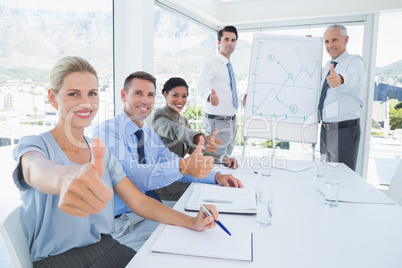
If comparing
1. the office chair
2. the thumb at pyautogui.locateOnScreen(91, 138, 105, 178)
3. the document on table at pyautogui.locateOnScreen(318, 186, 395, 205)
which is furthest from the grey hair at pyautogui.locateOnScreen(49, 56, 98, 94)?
the document on table at pyautogui.locateOnScreen(318, 186, 395, 205)

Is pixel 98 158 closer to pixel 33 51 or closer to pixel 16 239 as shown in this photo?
pixel 16 239

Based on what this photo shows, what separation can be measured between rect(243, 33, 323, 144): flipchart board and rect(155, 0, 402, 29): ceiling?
45.9 inches

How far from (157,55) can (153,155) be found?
5.44 feet

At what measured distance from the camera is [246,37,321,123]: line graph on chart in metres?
2.71

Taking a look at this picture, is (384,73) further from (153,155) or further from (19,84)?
(19,84)

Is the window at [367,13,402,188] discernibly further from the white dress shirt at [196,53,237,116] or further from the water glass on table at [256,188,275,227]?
the water glass on table at [256,188,275,227]

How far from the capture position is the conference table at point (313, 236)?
79cm

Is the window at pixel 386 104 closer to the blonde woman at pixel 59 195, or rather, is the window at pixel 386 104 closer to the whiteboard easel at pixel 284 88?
the whiteboard easel at pixel 284 88

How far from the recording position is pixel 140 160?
1611mm

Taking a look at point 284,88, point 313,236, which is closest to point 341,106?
point 284,88

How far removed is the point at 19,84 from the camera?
1864 mm

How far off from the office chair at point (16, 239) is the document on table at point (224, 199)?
54 cm

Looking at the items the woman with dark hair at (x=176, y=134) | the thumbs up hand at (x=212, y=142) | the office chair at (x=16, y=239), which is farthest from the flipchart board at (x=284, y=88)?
the office chair at (x=16, y=239)

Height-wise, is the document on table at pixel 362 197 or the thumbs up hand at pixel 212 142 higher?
the thumbs up hand at pixel 212 142
